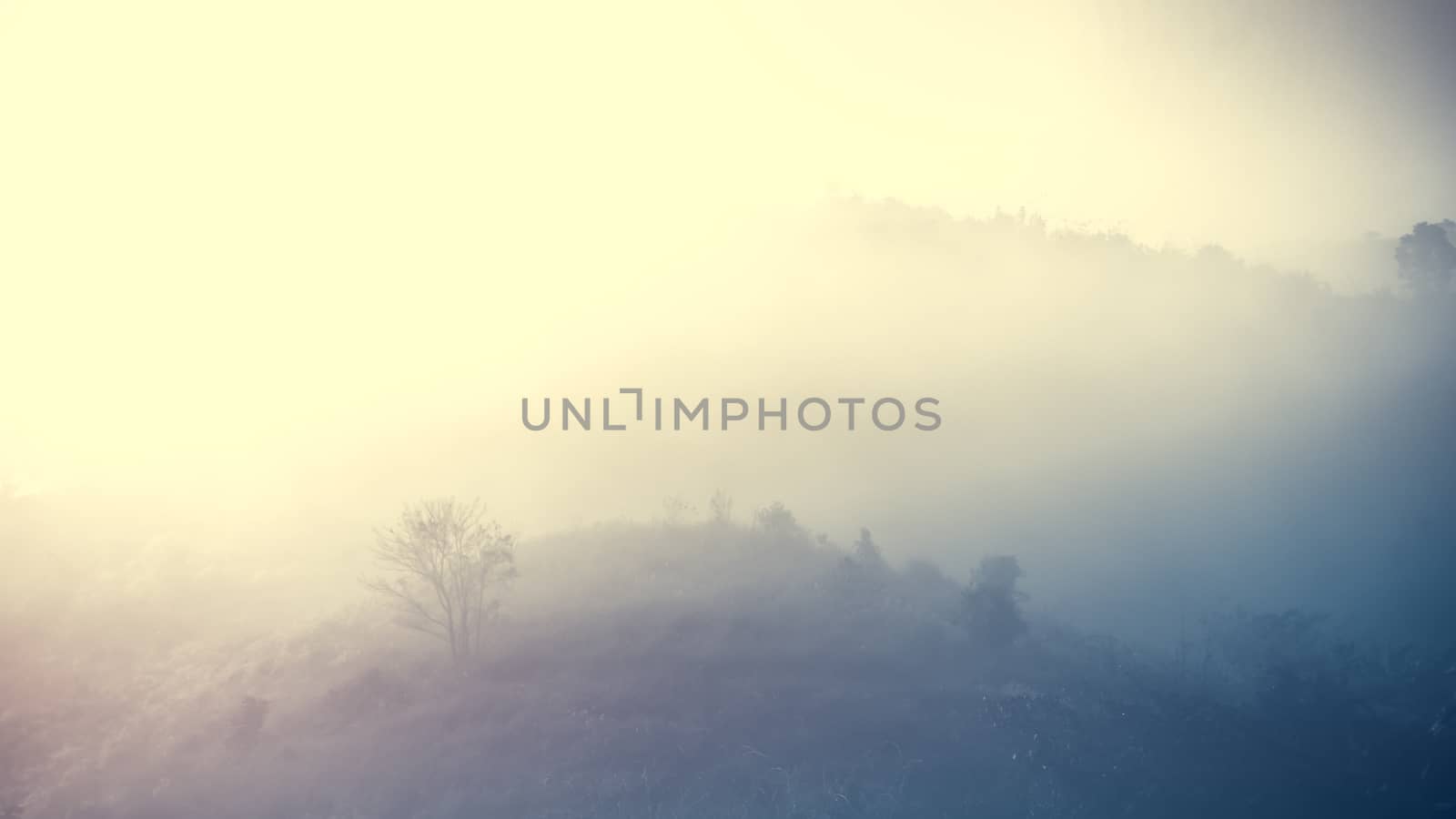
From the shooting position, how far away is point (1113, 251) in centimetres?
8969

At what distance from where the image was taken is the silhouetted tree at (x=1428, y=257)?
71750mm

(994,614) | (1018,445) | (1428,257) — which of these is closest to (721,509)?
(994,614)

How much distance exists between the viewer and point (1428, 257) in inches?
2842

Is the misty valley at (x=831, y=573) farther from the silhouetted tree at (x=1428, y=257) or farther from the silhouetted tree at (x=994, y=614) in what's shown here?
the silhouetted tree at (x=1428, y=257)

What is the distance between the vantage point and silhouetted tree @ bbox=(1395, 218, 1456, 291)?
71750 millimetres

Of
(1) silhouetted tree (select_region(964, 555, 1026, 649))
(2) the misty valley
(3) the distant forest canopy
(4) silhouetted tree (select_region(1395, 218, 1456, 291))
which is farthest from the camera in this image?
(4) silhouetted tree (select_region(1395, 218, 1456, 291))

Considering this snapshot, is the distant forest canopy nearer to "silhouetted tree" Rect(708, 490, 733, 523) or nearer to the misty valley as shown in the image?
the misty valley

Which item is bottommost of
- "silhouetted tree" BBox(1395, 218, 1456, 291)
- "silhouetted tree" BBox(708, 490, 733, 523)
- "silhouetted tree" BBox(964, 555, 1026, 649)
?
"silhouetted tree" BBox(964, 555, 1026, 649)

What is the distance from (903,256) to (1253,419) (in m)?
42.5

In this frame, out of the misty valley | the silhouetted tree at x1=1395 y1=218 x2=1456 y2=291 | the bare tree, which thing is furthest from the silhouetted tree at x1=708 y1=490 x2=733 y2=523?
the silhouetted tree at x1=1395 y1=218 x2=1456 y2=291

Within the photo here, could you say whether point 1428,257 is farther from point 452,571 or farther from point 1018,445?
point 452,571

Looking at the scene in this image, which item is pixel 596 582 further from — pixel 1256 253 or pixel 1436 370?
pixel 1256 253

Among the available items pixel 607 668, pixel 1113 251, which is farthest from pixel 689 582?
pixel 1113 251

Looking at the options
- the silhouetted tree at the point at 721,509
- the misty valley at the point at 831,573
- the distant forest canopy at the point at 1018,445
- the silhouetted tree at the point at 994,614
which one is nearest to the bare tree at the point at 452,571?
the misty valley at the point at 831,573
